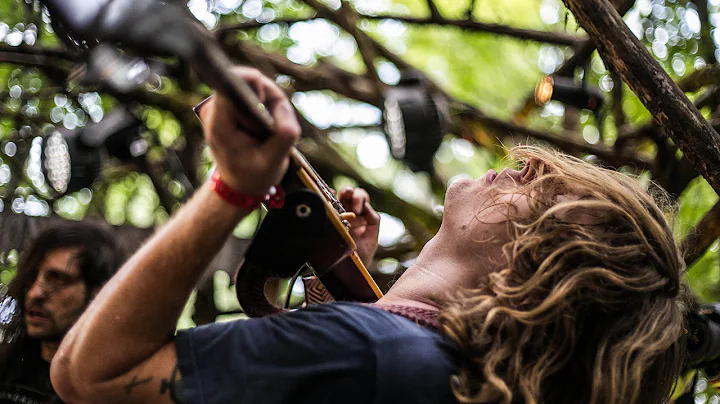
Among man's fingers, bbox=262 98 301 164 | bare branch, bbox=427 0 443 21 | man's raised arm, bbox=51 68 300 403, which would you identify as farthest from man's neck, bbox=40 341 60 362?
bare branch, bbox=427 0 443 21

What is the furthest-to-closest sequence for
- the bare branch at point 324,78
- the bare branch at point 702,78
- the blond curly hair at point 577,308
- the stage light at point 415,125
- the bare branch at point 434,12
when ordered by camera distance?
the bare branch at point 324,78 → the bare branch at point 434,12 → the bare branch at point 702,78 → the stage light at point 415,125 → the blond curly hair at point 577,308

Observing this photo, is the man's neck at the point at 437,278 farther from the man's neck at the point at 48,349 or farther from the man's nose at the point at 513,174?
the man's neck at the point at 48,349

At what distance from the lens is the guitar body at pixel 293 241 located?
4.62 feet

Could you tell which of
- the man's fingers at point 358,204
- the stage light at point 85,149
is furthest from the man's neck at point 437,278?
the stage light at point 85,149

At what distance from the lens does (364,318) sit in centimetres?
140

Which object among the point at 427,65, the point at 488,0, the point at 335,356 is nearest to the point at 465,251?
the point at 335,356

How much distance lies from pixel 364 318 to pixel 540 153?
826 millimetres

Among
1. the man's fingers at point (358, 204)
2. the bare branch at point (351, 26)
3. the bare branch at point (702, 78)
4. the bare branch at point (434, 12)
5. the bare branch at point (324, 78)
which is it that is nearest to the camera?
the man's fingers at point (358, 204)

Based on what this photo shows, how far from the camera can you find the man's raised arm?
116 cm

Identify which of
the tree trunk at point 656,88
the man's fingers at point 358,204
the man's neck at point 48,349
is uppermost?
the tree trunk at point 656,88

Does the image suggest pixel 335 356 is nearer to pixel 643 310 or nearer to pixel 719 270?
pixel 643 310

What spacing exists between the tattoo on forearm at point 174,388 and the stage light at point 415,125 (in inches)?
76.5

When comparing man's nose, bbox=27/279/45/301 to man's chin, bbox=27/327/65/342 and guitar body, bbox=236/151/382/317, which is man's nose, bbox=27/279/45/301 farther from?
guitar body, bbox=236/151/382/317

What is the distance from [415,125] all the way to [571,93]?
842 millimetres
